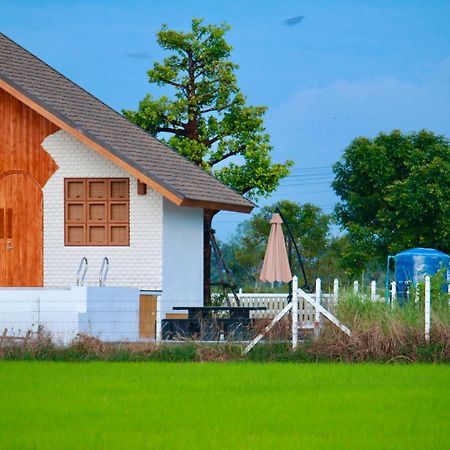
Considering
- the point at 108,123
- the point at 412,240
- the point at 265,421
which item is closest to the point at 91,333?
the point at 108,123

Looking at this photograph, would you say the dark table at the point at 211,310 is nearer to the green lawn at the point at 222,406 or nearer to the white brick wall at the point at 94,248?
the white brick wall at the point at 94,248

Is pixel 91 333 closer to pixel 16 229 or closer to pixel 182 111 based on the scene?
pixel 16 229

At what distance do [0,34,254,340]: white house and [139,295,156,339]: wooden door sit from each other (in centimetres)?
2

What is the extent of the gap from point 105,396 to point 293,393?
2518mm

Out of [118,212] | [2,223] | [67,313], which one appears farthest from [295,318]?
[2,223]

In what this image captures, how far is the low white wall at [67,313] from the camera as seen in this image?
23.7m

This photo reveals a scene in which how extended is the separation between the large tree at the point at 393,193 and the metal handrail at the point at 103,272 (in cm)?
2322

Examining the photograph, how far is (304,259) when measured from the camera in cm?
6075

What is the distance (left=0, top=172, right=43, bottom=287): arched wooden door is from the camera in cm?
2817

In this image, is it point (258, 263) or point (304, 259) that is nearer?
point (304, 259)

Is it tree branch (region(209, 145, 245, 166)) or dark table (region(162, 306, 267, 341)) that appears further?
tree branch (region(209, 145, 245, 166))

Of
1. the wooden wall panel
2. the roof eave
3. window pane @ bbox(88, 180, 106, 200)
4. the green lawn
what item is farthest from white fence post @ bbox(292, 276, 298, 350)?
the wooden wall panel

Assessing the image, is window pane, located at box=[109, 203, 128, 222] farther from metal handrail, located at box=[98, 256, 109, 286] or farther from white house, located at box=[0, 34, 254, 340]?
metal handrail, located at box=[98, 256, 109, 286]

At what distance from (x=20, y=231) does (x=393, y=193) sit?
24.7m
